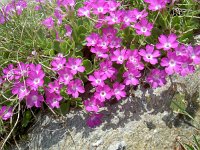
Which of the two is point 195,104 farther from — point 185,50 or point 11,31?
point 11,31

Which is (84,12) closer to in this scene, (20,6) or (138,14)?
(138,14)

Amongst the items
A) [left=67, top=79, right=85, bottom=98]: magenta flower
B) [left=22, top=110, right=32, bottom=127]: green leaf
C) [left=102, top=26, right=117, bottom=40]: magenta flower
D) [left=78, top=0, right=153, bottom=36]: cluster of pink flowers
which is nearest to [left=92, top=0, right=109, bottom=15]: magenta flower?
[left=78, top=0, right=153, bottom=36]: cluster of pink flowers

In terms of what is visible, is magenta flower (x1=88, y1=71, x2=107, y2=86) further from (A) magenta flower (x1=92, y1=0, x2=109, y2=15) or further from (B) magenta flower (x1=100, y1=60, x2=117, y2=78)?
(A) magenta flower (x1=92, y1=0, x2=109, y2=15)

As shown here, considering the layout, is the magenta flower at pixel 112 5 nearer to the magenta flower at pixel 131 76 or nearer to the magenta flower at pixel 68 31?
the magenta flower at pixel 68 31

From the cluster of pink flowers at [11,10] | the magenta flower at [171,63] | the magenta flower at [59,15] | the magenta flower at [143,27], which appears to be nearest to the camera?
the magenta flower at [171,63]

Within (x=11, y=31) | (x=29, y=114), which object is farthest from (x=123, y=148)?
(x=11, y=31)

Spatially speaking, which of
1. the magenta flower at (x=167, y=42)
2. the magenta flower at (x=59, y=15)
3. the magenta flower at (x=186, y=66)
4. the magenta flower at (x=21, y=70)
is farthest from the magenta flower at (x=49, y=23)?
the magenta flower at (x=186, y=66)
